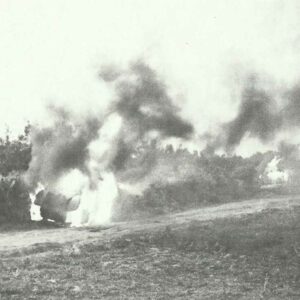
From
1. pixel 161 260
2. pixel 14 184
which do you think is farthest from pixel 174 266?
pixel 14 184

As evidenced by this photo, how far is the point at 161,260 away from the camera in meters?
17.7

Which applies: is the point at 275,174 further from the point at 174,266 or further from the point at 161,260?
the point at 174,266

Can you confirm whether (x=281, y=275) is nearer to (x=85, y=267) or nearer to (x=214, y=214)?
(x=85, y=267)

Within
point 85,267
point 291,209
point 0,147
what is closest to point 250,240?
point 85,267

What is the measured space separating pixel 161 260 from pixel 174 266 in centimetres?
110

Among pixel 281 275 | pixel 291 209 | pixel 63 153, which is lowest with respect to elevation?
pixel 281 275

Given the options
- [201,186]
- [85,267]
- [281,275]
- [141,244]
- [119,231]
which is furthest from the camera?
[201,186]

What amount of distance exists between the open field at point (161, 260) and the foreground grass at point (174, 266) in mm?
25

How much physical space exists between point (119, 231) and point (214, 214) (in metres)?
7.01

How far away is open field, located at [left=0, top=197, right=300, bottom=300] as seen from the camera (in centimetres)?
1327

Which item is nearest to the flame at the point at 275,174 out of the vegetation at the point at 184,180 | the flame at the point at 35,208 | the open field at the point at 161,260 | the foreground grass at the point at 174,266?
the vegetation at the point at 184,180

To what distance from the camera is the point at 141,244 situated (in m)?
20.8

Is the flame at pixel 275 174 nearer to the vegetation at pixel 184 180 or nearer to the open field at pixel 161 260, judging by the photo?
the vegetation at pixel 184 180

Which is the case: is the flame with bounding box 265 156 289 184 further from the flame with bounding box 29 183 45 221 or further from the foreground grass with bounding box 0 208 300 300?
the foreground grass with bounding box 0 208 300 300
